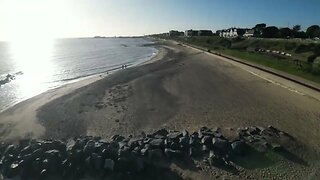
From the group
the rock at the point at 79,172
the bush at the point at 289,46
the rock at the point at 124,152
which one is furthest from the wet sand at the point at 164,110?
the bush at the point at 289,46

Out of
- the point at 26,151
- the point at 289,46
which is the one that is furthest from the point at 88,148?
the point at 289,46

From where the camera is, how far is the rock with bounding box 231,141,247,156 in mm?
11969

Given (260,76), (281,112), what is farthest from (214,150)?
(260,76)

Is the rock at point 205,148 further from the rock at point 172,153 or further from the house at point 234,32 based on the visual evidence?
the house at point 234,32

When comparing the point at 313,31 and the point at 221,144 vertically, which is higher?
the point at 221,144

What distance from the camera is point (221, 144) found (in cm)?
1210

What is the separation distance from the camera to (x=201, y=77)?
31.5 meters

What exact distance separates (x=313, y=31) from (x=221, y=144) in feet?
348

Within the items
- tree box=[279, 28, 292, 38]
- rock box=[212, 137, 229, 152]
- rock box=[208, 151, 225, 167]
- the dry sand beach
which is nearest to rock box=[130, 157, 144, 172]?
the dry sand beach

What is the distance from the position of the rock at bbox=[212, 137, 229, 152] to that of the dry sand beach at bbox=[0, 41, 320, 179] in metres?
1.88

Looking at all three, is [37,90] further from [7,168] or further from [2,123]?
[7,168]

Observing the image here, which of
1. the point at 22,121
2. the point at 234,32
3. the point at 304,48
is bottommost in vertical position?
the point at 234,32

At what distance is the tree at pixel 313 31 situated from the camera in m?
102

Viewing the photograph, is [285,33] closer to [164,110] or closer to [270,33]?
[270,33]
